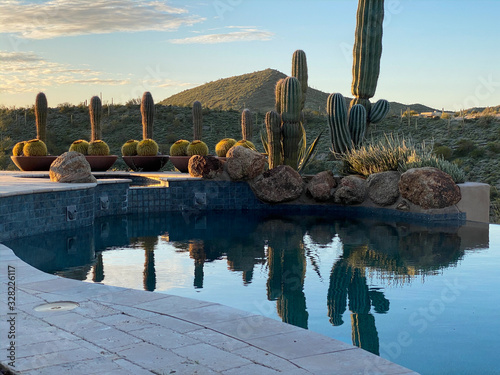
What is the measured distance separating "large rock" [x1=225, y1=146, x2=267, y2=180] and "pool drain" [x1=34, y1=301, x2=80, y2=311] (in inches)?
341

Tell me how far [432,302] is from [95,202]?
808 cm

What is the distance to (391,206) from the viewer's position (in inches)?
492

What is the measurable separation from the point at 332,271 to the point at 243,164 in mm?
6369

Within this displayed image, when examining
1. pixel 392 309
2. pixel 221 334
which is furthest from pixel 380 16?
pixel 221 334

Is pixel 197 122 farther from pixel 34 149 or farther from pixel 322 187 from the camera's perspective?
pixel 322 187

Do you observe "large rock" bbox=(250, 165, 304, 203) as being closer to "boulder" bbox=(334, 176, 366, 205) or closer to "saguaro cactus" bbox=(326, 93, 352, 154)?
"boulder" bbox=(334, 176, 366, 205)

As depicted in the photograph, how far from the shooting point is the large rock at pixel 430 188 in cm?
1166

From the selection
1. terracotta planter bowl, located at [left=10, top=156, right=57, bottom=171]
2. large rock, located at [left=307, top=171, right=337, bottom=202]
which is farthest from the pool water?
terracotta planter bowl, located at [left=10, top=156, right=57, bottom=171]

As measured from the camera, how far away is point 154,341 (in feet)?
12.9

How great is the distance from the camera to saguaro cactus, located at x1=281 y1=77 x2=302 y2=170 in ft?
46.1

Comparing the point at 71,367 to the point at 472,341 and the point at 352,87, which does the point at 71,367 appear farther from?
the point at 352,87

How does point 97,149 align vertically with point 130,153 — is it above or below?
above

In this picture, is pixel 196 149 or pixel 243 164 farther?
pixel 196 149

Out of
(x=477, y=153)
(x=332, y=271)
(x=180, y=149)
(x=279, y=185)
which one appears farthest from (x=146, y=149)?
(x=477, y=153)
